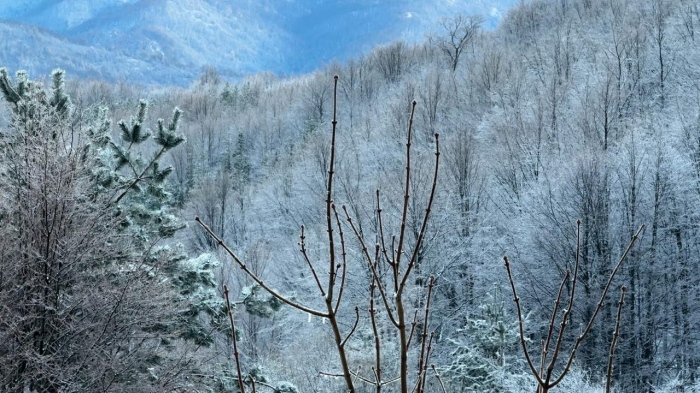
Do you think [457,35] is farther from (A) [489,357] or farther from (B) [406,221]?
(A) [489,357]

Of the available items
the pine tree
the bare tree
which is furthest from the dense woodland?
the bare tree

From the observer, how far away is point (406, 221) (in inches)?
592

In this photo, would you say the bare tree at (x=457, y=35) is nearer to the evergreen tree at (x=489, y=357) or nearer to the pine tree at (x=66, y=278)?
the evergreen tree at (x=489, y=357)

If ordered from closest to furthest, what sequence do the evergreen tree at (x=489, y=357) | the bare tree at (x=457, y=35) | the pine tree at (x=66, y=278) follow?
the pine tree at (x=66, y=278) < the evergreen tree at (x=489, y=357) < the bare tree at (x=457, y=35)

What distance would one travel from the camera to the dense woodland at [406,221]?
808cm

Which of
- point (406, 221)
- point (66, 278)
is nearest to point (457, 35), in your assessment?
point (406, 221)

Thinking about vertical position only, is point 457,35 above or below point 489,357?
above

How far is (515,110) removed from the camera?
3369 centimetres

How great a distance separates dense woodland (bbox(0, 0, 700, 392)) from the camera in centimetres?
808

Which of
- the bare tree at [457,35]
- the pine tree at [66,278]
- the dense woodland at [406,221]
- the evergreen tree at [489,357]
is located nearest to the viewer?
the pine tree at [66,278]

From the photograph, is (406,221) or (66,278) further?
(406,221)

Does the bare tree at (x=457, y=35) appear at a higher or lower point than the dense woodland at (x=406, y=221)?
higher

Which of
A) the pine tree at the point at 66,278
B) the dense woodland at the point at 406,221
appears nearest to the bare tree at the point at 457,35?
the dense woodland at the point at 406,221

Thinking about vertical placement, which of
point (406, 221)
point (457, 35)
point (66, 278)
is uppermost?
point (457, 35)
